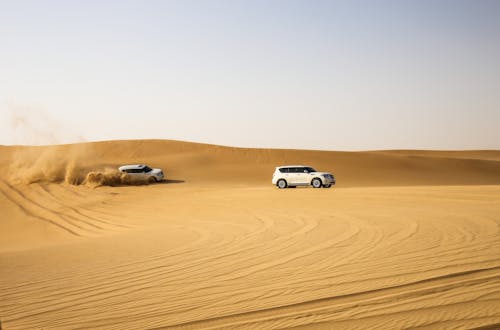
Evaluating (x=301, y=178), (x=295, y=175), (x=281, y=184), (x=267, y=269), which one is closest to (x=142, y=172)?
(x=281, y=184)

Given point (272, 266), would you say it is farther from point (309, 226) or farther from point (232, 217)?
point (232, 217)

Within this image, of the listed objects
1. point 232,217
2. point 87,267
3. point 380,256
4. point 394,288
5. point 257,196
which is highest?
point 257,196

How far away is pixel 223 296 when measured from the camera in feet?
16.3

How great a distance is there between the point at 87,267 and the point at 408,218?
23.0ft

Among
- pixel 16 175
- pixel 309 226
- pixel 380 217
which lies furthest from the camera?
pixel 16 175

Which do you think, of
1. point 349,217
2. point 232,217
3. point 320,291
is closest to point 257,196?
point 232,217

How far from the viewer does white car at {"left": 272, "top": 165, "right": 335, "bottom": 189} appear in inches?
1008

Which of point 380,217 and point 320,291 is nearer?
point 320,291

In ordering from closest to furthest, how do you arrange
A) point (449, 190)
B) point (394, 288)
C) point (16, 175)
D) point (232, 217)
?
point (394, 288) < point (232, 217) < point (449, 190) < point (16, 175)

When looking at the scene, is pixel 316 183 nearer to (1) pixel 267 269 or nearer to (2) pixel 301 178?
(2) pixel 301 178

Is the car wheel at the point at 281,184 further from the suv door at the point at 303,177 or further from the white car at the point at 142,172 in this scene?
the white car at the point at 142,172

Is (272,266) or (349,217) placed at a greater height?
(349,217)

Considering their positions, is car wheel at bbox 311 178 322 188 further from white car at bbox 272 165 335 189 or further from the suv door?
the suv door

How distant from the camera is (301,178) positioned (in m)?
25.9
